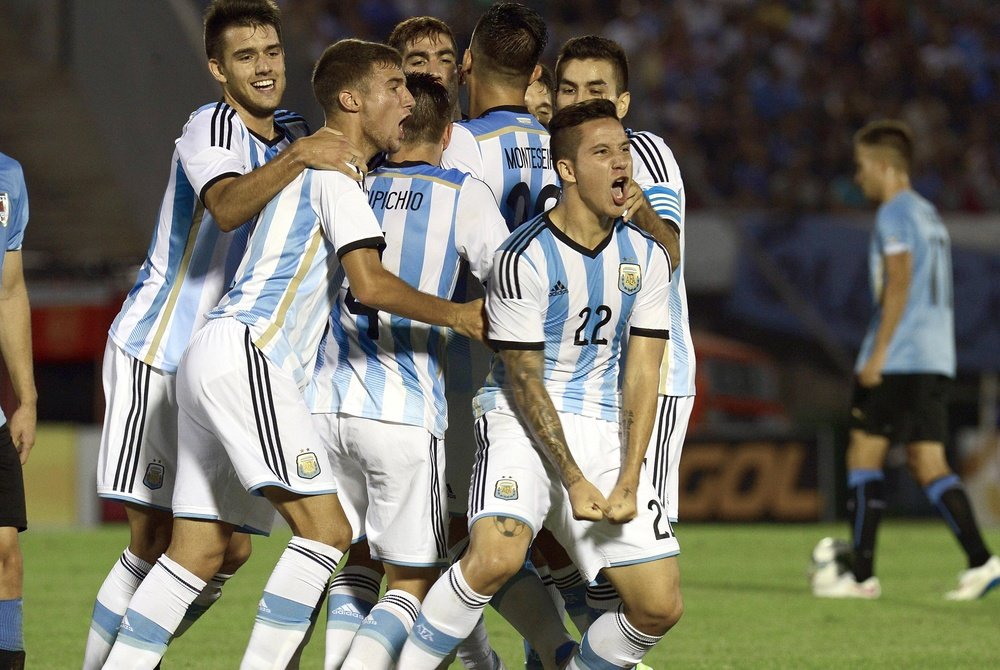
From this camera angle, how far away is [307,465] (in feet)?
14.7

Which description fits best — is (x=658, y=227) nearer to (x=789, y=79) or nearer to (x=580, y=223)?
(x=580, y=223)

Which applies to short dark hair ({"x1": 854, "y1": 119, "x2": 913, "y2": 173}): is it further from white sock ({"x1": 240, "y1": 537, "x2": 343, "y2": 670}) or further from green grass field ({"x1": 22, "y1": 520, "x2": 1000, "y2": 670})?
white sock ({"x1": 240, "y1": 537, "x2": 343, "y2": 670})

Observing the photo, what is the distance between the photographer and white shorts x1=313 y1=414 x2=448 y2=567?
4.79 meters

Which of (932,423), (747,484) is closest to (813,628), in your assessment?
(932,423)

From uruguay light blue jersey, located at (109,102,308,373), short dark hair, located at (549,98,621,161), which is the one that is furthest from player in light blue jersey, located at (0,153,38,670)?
short dark hair, located at (549,98,621,161)

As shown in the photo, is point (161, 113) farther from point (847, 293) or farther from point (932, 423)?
point (932, 423)

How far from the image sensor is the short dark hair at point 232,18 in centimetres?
505

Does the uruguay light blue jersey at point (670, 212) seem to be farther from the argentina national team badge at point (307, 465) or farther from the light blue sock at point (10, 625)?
the light blue sock at point (10, 625)

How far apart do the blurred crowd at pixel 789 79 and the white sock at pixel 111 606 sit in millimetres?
12712

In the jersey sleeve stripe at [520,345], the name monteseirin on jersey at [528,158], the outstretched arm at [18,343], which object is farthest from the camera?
the name monteseirin on jersey at [528,158]

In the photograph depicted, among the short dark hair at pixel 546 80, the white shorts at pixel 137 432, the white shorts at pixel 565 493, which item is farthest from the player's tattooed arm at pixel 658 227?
the white shorts at pixel 137 432

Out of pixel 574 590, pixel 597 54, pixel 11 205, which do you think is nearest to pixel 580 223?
pixel 597 54

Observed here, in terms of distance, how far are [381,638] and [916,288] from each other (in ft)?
16.8

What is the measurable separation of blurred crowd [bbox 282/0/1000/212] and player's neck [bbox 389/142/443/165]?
1239 cm
